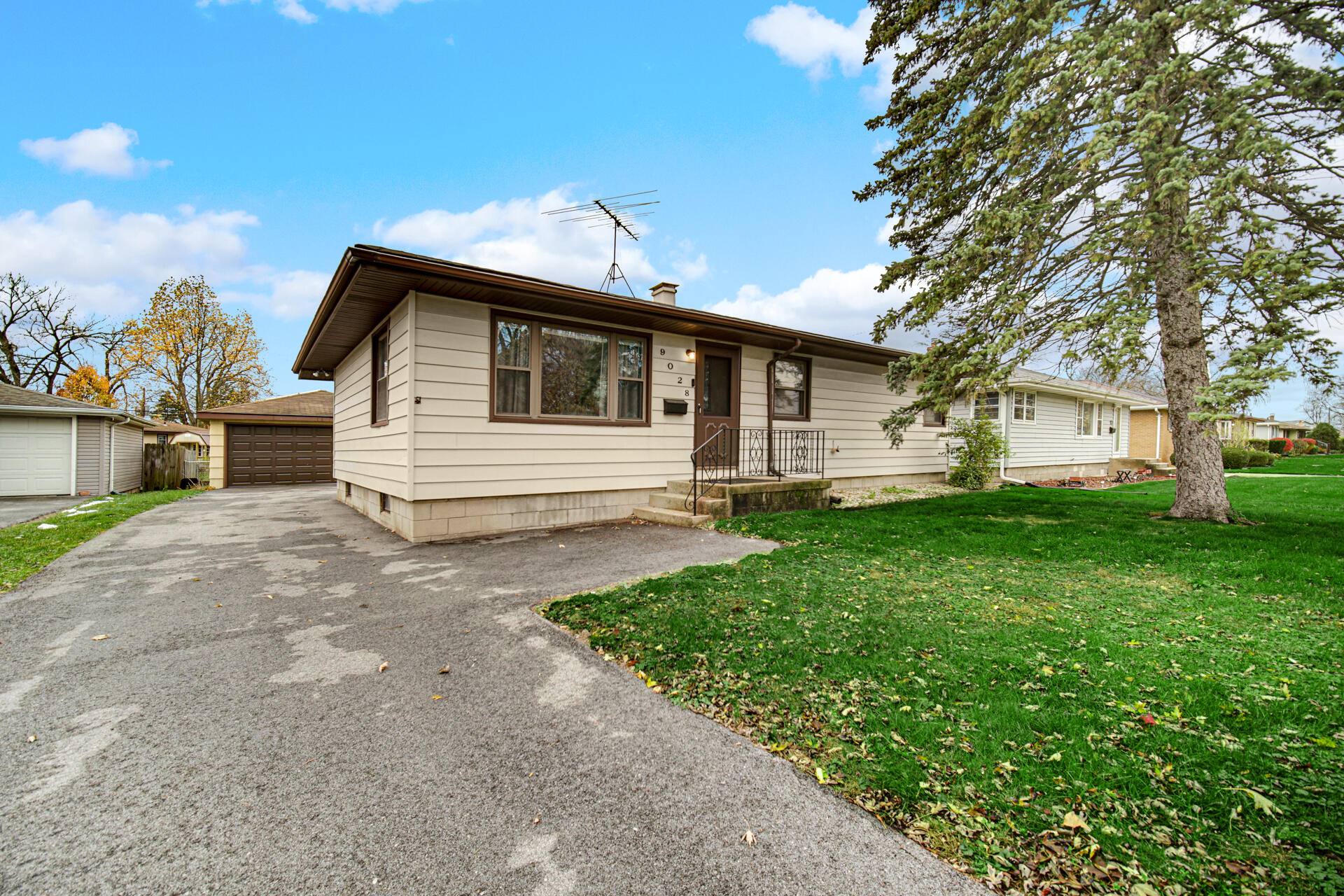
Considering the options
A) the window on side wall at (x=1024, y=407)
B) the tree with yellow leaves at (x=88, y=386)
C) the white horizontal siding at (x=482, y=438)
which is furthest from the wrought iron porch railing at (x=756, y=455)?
the tree with yellow leaves at (x=88, y=386)

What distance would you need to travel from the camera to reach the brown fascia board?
595 inches

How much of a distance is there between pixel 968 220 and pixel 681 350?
183 inches

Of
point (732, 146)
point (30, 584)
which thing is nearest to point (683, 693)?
point (30, 584)

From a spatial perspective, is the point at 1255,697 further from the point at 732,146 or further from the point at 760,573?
the point at 732,146

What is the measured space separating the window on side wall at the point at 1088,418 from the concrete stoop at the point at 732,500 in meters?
15.3

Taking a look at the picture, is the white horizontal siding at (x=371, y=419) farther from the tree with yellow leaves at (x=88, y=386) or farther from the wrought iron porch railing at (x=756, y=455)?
the tree with yellow leaves at (x=88, y=386)

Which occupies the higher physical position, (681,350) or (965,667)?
(681,350)

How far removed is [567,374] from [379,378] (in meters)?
3.17

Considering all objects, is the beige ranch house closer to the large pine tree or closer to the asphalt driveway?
the large pine tree

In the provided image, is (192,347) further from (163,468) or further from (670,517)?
(670,517)

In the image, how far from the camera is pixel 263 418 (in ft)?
51.4

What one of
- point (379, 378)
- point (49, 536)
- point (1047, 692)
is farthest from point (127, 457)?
point (1047, 692)

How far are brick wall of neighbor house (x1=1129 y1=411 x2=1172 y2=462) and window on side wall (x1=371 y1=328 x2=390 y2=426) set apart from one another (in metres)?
28.2

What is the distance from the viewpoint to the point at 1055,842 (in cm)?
157
